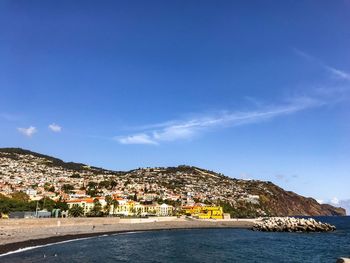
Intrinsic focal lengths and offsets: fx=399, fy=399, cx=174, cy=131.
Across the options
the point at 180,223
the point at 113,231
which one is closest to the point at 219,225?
the point at 180,223

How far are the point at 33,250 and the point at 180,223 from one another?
226 ft

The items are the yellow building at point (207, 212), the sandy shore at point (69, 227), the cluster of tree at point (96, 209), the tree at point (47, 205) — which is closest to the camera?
the sandy shore at point (69, 227)

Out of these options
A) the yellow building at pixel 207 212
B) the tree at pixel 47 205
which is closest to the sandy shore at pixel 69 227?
the yellow building at pixel 207 212

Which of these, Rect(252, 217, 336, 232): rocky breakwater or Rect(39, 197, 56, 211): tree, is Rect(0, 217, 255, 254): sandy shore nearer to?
Rect(252, 217, 336, 232): rocky breakwater

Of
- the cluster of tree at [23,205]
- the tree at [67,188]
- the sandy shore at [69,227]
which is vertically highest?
the tree at [67,188]

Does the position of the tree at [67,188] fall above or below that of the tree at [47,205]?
above

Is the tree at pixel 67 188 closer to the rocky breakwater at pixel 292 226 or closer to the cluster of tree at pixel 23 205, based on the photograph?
the cluster of tree at pixel 23 205

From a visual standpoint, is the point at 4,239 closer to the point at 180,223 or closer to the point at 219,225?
the point at 180,223

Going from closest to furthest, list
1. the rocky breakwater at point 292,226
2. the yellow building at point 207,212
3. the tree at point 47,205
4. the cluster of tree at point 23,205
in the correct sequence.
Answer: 1. the cluster of tree at point 23,205
2. the rocky breakwater at point 292,226
3. the tree at point 47,205
4. the yellow building at point 207,212

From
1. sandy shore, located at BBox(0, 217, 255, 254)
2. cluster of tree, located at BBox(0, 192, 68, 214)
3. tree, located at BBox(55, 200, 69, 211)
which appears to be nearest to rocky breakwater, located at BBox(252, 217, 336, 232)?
sandy shore, located at BBox(0, 217, 255, 254)

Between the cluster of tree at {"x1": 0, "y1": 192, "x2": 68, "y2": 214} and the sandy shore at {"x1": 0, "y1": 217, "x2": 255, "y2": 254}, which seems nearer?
the sandy shore at {"x1": 0, "y1": 217, "x2": 255, "y2": 254}

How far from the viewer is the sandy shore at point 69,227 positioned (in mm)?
57781

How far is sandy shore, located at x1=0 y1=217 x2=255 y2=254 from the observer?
5778 centimetres

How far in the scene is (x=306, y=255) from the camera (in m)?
54.2
